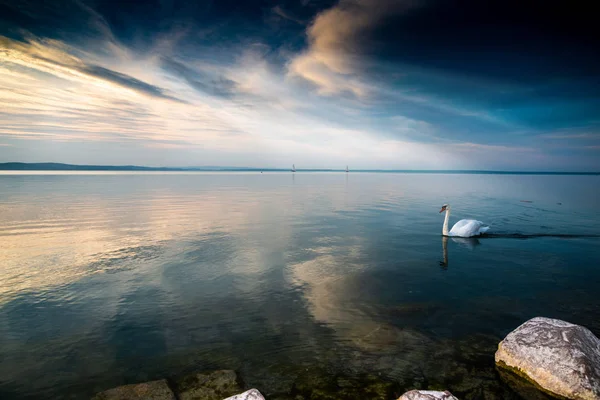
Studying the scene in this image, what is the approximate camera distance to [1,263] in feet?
40.7

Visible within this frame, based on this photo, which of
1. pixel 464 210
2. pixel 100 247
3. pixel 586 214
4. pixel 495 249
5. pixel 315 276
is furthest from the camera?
pixel 464 210

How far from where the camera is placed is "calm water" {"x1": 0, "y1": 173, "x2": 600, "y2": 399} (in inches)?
255

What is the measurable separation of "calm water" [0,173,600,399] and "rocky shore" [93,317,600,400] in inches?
9.8

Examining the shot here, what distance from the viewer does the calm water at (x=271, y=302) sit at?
646cm

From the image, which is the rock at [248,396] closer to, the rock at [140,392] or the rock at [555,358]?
the rock at [140,392]

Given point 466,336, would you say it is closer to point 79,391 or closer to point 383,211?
point 79,391

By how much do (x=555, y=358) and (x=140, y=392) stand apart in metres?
7.54

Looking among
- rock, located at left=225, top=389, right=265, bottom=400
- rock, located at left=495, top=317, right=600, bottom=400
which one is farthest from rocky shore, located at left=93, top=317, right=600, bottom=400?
rock, located at left=225, top=389, right=265, bottom=400

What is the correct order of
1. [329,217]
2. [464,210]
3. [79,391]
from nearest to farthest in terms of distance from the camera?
1. [79,391]
2. [329,217]
3. [464,210]

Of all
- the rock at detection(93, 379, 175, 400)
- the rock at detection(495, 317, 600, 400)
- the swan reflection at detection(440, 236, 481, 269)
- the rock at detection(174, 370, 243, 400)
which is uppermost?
the rock at detection(495, 317, 600, 400)

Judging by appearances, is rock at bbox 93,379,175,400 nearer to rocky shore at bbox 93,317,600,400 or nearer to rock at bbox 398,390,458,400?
rocky shore at bbox 93,317,600,400

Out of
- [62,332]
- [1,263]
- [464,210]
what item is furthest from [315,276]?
[464,210]

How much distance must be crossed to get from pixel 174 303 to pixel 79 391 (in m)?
3.57

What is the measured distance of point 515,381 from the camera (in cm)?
604
